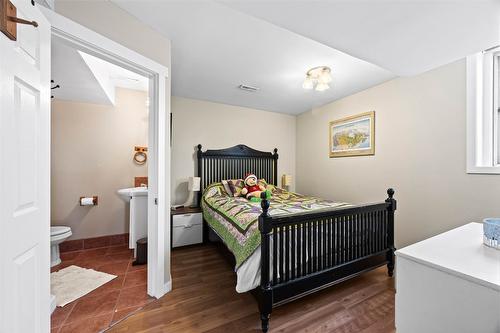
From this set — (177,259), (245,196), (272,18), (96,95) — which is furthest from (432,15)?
(96,95)

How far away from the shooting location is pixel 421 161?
252 cm

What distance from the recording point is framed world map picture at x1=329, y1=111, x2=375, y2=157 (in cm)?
309

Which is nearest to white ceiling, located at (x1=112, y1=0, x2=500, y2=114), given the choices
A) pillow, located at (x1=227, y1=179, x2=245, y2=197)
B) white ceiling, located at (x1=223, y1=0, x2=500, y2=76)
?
Answer: white ceiling, located at (x1=223, y1=0, x2=500, y2=76)

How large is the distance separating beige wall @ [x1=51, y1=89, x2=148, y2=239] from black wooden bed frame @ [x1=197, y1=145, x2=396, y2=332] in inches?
108

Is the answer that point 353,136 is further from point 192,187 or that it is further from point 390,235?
point 192,187

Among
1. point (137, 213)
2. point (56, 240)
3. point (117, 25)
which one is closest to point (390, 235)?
point (137, 213)

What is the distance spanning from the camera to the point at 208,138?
379 centimetres

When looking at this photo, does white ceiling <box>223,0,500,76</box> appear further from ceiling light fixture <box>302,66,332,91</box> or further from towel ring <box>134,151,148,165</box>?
towel ring <box>134,151,148,165</box>

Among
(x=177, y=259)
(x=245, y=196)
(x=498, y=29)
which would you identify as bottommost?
(x=177, y=259)

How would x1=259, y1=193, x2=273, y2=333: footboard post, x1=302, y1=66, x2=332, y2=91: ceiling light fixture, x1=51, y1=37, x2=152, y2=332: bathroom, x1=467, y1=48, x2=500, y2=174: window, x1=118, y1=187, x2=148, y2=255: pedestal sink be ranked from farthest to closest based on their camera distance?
x1=118, y1=187, x2=148, y2=255: pedestal sink, x1=302, y1=66, x2=332, y2=91: ceiling light fixture, x1=51, y1=37, x2=152, y2=332: bathroom, x1=467, y1=48, x2=500, y2=174: window, x1=259, y1=193, x2=273, y2=333: footboard post

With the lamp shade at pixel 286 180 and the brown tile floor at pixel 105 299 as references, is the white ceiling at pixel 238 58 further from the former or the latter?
the brown tile floor at pixel 105 299

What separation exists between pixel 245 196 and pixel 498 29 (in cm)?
293

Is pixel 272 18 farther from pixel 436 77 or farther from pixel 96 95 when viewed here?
pixel 96 95

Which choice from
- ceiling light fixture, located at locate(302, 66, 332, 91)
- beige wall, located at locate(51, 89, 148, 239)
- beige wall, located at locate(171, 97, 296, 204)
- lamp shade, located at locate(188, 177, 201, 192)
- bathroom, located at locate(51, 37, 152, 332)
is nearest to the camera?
bathroom, located at locate(51, 37, 152, 332)
